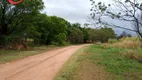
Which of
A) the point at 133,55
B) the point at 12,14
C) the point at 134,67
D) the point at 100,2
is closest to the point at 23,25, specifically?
the point at 12,14

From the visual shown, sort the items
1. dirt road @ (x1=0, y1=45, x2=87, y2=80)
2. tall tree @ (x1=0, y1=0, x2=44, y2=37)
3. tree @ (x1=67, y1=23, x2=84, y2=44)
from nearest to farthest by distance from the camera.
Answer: dirt road @ (x1=0, y1=45, x2=87, y2=80) < tall tree @ (x1=0, y1=0, x2=44, y2=37) < tree @ (x1=67, y1=23, x2=84, y2=44)

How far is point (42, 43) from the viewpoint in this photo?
55375mm

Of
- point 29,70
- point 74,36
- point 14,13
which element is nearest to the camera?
point 29,70

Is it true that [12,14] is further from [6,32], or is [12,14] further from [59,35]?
[59,35]

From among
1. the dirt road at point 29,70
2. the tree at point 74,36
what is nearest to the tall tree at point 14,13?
the dirt road at point 29,70

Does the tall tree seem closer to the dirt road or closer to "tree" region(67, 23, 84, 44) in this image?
the dirt road

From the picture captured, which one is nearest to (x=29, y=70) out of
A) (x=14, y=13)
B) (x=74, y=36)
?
(x=14, y=13)

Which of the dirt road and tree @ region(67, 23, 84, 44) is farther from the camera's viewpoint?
tree @ region(67, 23, 84, 44)

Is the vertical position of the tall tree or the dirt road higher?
the tall tree

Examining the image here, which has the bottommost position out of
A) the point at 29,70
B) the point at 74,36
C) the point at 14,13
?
the point at 29,70

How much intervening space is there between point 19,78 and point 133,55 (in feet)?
37.0

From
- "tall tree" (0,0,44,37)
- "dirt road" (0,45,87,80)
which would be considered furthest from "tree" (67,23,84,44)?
"dirt road" (0,45,87,80)

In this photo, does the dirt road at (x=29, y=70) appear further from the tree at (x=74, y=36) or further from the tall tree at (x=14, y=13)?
the tree at (x=74, y=36)

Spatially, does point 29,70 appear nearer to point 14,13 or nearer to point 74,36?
point 14,13
